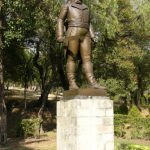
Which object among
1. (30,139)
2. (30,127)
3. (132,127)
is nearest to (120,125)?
(132,127)

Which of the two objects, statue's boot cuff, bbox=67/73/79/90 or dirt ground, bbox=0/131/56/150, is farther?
dirt ground, bbox=0/131/56/150

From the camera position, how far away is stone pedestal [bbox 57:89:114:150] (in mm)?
8703

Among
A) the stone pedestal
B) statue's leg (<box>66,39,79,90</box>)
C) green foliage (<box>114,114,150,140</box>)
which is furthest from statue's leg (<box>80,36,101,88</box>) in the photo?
green foliage (<box>114,114,150,140</box>)

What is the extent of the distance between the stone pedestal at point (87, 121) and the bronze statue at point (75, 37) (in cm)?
58

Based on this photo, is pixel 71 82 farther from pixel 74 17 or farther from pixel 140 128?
pixel 140 128

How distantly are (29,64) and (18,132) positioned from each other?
1174 cm

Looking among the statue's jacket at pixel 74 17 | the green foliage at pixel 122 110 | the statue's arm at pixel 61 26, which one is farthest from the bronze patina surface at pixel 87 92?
the green foliage at pixel 122 110

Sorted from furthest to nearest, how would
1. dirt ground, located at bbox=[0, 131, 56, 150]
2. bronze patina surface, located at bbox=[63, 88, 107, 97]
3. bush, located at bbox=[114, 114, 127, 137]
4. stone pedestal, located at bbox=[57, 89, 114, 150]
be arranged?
bush, located at bbox=[114, 114, 127, 137]
dirt ground, located at bbox=[0, 131, 56, 150]
bronze patina surface, located at bbox=[63, 88, 107, 97]
stone pedestal, located at bbox=[57, 89, 114, 150]

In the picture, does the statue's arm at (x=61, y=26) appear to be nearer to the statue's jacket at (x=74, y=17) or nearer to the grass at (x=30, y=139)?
the statue's jacket at (x=74, y=17)

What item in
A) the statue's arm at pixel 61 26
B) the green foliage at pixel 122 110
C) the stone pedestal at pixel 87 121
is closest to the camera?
the stone pedestal at pixel 87 121

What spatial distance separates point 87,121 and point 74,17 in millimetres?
2639

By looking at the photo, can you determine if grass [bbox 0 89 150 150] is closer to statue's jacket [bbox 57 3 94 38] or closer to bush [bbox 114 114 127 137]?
bush [bbox 114 114 127 137]

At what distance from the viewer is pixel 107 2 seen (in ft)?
79.6

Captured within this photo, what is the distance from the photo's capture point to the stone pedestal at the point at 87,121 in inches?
343
